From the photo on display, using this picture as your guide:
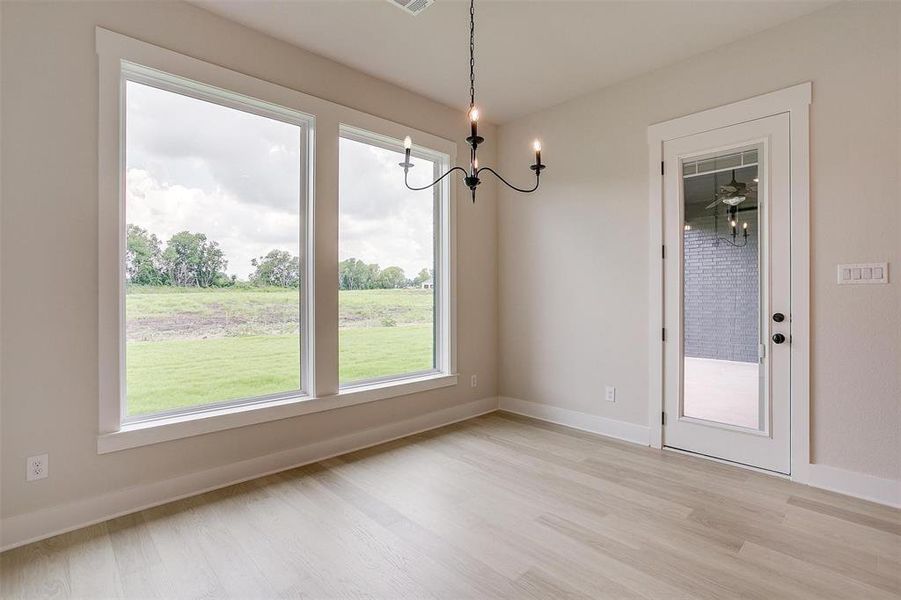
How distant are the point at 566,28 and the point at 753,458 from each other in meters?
3.19

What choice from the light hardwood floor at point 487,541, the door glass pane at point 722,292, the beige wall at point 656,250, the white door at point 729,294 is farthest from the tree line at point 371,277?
the door glass pane at point 722,292

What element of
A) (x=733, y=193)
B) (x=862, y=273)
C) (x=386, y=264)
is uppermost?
(x=733, y=193)

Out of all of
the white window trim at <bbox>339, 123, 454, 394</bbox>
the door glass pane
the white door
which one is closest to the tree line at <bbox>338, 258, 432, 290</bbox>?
the white window trim at <bbox>339, 123, 454, 394</bbox>

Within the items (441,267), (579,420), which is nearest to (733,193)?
(579,420)

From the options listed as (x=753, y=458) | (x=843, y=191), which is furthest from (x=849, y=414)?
(x=843, y=191)

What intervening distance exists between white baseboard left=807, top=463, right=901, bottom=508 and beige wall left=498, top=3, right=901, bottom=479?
0.15ft

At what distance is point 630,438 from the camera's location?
11.9ft

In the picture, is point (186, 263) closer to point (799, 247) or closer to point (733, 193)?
point (733, 193)

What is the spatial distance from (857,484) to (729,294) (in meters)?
1.33

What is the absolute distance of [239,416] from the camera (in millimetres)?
2840

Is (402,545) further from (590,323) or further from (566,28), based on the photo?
(566,28)

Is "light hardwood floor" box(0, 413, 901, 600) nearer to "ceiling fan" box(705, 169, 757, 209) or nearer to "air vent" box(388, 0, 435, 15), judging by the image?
"ceiling fan" box(705, 169, 757, 209)

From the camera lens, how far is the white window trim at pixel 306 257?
7.81 feet

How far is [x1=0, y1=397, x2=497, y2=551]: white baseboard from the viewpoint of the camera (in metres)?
2.16
